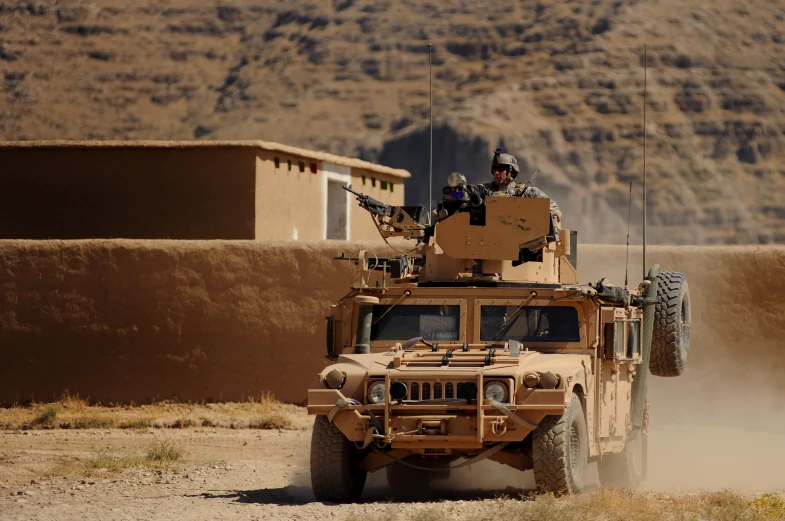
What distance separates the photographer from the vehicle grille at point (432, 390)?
35.7 feet

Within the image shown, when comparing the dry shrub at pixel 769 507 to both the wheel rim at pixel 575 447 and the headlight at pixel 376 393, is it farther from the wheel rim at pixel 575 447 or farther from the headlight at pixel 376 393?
the headlight at pixel 376 393

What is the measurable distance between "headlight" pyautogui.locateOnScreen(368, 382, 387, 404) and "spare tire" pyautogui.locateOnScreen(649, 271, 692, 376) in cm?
386

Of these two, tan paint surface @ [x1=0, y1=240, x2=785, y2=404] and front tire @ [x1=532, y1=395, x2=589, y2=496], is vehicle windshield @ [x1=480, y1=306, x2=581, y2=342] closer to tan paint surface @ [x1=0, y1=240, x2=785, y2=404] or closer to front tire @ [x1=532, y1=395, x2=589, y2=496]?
front tire @ [x1=532, y1=395, x2=589, y2=496]

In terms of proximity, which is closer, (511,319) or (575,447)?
(575,447)

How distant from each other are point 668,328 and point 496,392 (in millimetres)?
3738

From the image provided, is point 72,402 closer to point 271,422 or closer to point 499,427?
point 271,422

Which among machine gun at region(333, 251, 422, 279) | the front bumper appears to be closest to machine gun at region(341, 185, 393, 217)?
machine gun at region(333, 251, 422, 279)

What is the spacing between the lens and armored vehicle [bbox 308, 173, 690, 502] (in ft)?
35.4

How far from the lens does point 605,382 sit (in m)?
12.3

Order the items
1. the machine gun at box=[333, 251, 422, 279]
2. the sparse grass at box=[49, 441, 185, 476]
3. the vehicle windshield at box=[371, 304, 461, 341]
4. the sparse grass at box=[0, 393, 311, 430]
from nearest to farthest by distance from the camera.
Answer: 1. the vehicle windshield at box=[371, 304, 461, 341]
2. the machine gun at box=[333, 251, 422, 279]
3. the sparse grass at box=[49, 441, 185, 476]
4. the sparse grass at box=[0, 393, 311, 430]

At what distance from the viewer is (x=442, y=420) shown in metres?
10.8

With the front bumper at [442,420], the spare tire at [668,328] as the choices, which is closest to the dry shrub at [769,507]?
the front bumper at [442,420]

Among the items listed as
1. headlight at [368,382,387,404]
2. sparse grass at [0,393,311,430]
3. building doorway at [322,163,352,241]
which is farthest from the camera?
building doorway at [322,163,352,241]

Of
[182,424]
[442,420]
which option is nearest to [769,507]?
[442,420]
